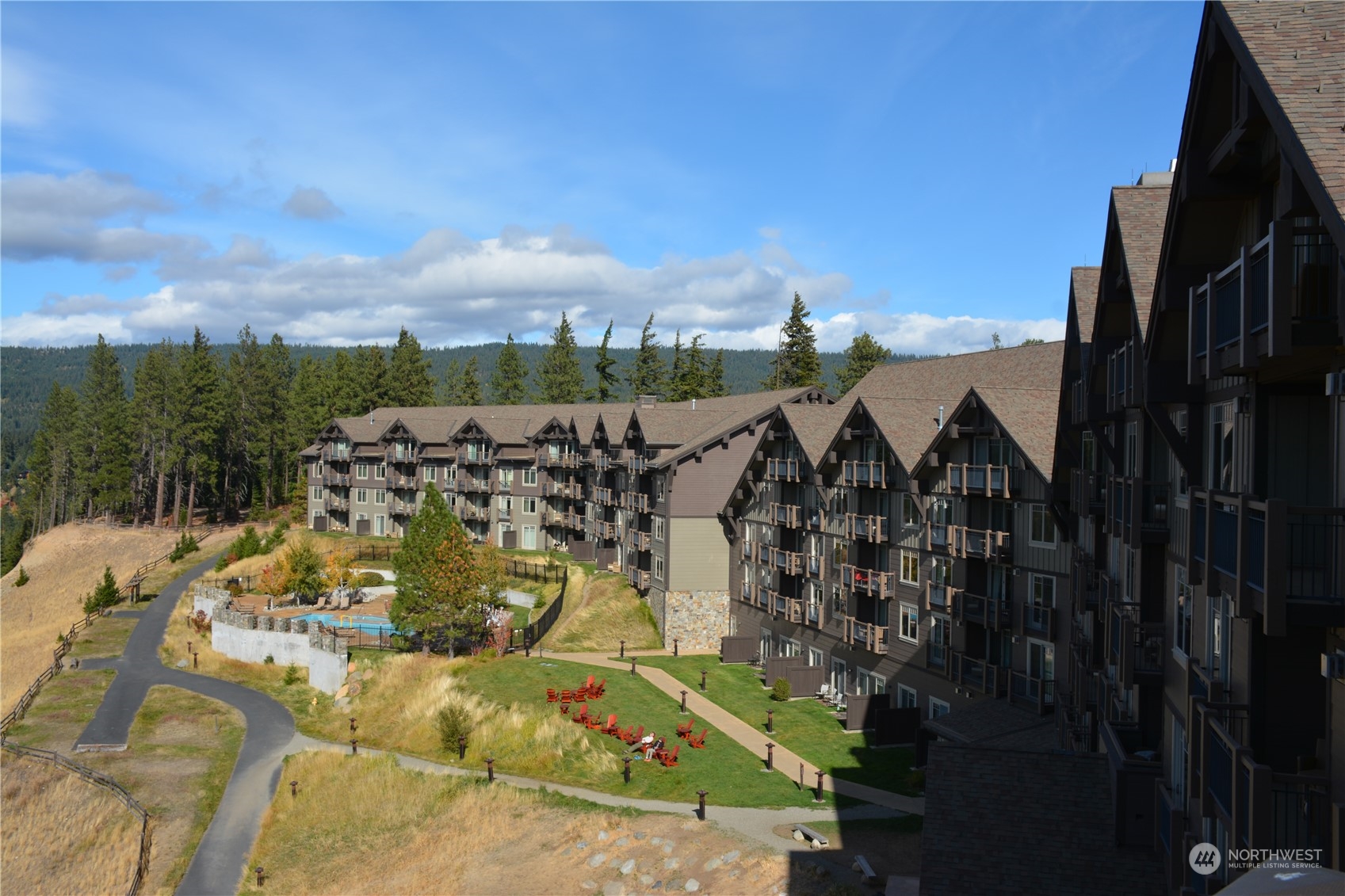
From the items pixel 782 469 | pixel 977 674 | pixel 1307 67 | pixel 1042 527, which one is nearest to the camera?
pixel 1307 67

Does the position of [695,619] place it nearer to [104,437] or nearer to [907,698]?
[907,698]

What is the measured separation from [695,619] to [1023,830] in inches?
1505

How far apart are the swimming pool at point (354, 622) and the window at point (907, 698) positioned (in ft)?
104

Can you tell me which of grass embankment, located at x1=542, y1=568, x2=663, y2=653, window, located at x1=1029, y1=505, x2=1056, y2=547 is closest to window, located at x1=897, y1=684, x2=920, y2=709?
window, located at x1=1029, y1=505, x2=1056, y2=547

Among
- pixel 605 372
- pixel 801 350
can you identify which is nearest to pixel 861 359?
pixel 801 350

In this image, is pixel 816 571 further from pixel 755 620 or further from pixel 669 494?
pixel 669 494

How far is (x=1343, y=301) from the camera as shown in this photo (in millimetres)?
9383

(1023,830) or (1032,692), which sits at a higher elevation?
(1023,830)

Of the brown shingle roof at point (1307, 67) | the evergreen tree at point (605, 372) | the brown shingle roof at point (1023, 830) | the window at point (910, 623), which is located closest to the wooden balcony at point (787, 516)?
the window at point (910, 623)

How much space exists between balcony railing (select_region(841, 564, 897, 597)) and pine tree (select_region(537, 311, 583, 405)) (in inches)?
2968

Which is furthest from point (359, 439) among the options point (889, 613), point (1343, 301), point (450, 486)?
point (1343, 301)

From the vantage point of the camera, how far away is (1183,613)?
17.4 metres

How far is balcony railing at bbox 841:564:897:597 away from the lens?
4166 cm

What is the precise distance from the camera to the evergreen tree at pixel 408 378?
112812 mm
